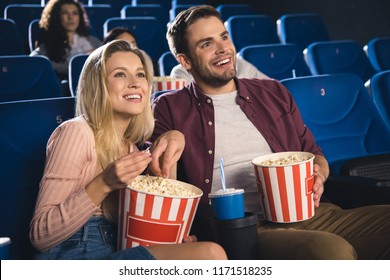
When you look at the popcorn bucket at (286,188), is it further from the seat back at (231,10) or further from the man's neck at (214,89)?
the seat back at (231,10)

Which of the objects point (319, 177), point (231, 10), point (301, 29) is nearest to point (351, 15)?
point (301, 29)

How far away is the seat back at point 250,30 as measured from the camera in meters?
4.31

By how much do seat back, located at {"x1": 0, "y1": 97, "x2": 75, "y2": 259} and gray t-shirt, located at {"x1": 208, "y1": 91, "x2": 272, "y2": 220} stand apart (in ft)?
1.50

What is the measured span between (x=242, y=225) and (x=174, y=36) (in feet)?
2.77

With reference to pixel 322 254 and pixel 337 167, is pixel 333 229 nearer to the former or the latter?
pixel 322 254

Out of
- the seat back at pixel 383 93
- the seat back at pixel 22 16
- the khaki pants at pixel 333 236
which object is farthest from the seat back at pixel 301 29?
the khaki pants at pixel 333 236

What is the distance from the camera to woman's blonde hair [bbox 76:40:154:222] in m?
1.45

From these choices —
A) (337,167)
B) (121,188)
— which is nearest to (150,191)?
(121,188)

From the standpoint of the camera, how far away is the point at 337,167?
204cm

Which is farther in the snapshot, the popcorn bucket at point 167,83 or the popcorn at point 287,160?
the popcorn bucket at point 167,83

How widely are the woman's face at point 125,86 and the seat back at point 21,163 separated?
216mm

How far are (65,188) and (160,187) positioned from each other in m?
0.23

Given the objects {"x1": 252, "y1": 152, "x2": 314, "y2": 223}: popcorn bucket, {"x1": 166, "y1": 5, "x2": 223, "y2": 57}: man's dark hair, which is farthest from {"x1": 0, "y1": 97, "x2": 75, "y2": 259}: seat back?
{"x1": 252, "y1": 152, "x2": 314, "y2": 223}: popcorn bucket
